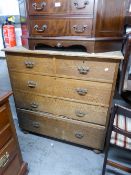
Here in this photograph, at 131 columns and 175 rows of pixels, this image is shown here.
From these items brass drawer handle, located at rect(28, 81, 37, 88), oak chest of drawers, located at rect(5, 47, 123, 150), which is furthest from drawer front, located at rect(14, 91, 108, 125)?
brass drawer handle, located at rect(28, 81, 37, 88)

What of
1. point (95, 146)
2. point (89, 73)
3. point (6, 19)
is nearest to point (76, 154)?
point (95, 146)

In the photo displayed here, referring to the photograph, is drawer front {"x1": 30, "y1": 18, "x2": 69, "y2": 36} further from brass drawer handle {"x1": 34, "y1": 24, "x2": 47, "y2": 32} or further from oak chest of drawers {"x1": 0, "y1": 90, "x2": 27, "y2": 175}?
oak chest of drawers {"x1": 0, "y1": 90, "x2": 27, "y2": 175}

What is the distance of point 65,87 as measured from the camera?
4.52 ft

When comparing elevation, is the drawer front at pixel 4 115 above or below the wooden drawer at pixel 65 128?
above

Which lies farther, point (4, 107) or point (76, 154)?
point (76, 154)

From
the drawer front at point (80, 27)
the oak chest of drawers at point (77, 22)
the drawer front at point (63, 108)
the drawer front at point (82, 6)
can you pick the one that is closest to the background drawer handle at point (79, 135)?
the drawer front at point (63, 108)

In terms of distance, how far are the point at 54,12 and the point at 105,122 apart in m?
0.99

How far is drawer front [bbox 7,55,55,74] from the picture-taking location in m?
1.33

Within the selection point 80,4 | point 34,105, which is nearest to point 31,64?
point 34,105

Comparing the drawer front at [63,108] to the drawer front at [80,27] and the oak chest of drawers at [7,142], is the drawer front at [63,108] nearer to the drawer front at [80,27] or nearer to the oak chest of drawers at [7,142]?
the oak chest of drawers at [7,142]

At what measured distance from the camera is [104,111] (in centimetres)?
135

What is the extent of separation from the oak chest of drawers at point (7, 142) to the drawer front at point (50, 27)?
57 cm

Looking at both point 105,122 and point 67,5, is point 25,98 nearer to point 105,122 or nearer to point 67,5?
point 105,122

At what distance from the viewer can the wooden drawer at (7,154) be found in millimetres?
1045
